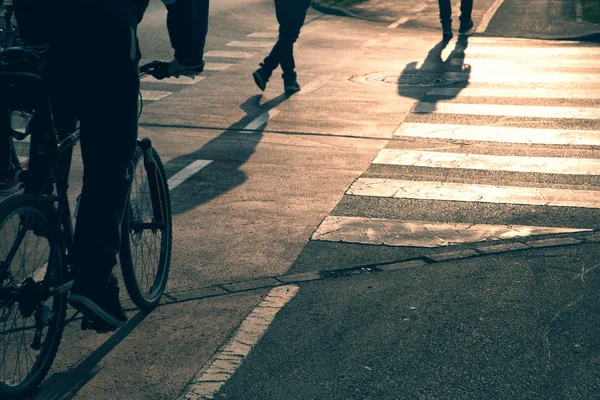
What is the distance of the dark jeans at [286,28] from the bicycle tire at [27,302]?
7338mm

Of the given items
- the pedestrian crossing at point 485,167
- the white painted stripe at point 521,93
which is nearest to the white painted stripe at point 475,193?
the pedestrian crossing at point 485,167

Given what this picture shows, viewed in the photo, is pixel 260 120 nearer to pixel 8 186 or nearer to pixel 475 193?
pixel 475 193

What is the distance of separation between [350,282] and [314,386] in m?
1.32

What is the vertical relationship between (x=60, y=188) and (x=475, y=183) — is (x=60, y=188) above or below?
above

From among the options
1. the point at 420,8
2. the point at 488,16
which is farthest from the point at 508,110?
the point at 420,8

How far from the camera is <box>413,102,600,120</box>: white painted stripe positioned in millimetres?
9891

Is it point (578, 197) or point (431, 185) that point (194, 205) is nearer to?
point (431, 185)

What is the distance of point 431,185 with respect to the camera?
24.1ft

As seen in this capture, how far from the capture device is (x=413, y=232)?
20.2ft

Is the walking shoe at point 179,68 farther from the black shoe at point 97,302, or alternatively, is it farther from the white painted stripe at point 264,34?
the white painted stripe at point 264,34

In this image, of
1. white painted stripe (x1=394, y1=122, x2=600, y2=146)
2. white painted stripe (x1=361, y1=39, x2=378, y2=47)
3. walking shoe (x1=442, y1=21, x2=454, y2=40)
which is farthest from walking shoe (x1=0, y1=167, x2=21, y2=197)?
walking shoe (x1=442, y1=21, x2=454, y2=40)

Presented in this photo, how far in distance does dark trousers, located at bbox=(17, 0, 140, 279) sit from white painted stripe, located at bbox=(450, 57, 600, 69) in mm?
9322

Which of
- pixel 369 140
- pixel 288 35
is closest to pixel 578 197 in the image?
pixel 369 140

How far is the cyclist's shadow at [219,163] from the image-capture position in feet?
23.0
